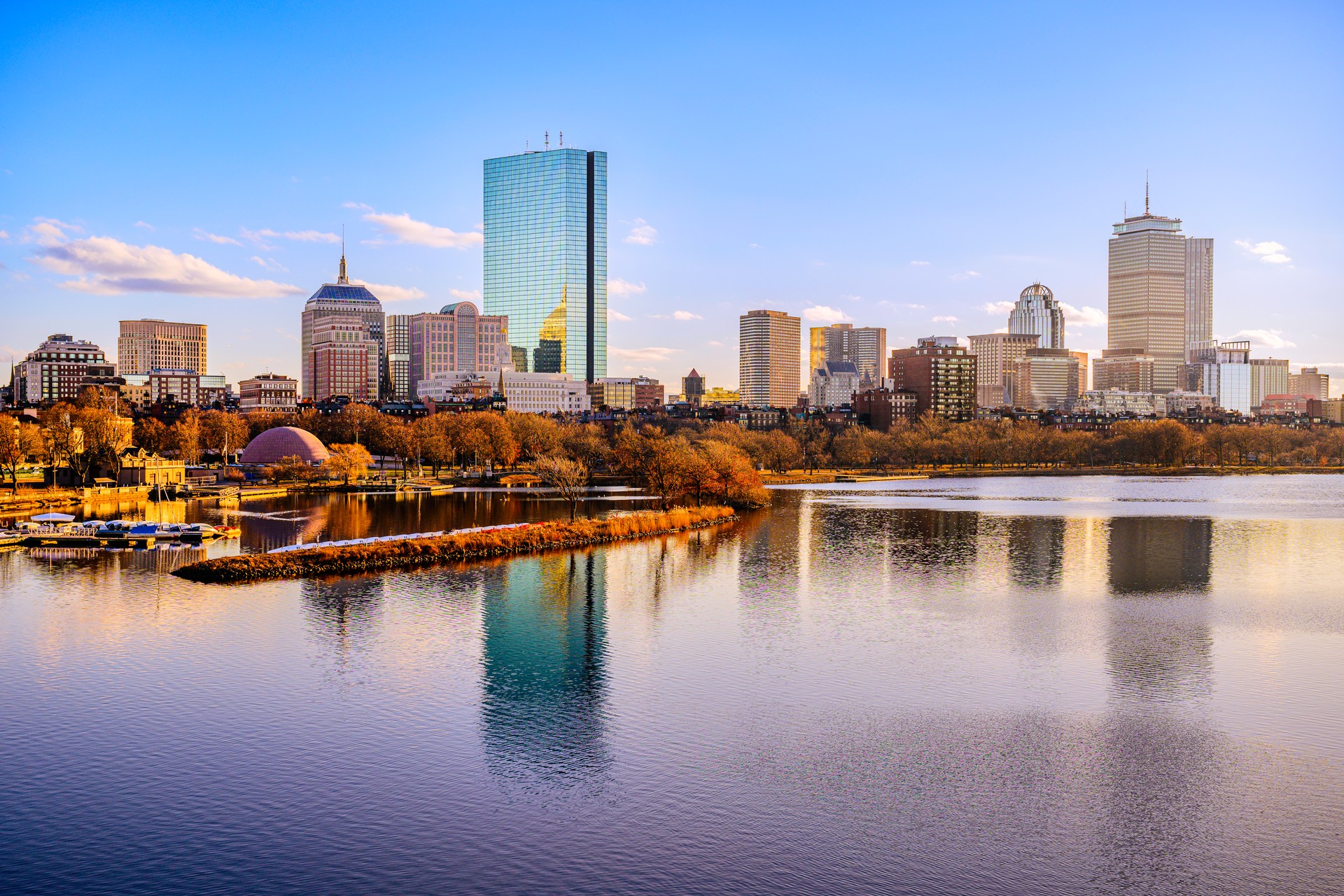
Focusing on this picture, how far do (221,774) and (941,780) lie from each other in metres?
18.3

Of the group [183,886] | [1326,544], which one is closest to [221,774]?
[183,886]

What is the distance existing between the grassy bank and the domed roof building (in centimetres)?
6977

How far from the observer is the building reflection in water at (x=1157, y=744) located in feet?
78.1

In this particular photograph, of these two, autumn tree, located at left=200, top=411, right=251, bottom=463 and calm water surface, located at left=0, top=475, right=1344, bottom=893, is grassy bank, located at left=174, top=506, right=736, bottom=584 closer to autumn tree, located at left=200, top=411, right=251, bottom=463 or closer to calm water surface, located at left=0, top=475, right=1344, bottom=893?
calm water surface, located at left=0, top=475, right=1344, bottom=893

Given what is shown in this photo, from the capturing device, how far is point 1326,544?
76.2 meters

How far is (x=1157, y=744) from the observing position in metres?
30.8

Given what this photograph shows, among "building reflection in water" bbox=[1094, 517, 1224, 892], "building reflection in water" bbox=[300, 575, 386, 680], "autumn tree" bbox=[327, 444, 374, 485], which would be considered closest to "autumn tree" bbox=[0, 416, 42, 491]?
"autumn tree" bbox=[327, 444, 374, 485]

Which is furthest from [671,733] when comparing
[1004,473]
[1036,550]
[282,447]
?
[1004,473]

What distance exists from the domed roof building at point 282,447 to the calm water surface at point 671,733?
7873 cm

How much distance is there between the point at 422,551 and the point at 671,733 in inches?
1415

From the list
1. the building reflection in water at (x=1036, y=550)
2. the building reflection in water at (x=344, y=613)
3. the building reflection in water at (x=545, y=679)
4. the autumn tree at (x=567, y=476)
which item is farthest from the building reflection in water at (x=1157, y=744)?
the autumn tree at (x=567, y=476)

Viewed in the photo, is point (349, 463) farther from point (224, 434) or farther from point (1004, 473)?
point (1004, 473)

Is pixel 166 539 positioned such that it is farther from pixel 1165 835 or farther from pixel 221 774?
pixel 1165 835

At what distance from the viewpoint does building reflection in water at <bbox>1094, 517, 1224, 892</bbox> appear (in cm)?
2380
